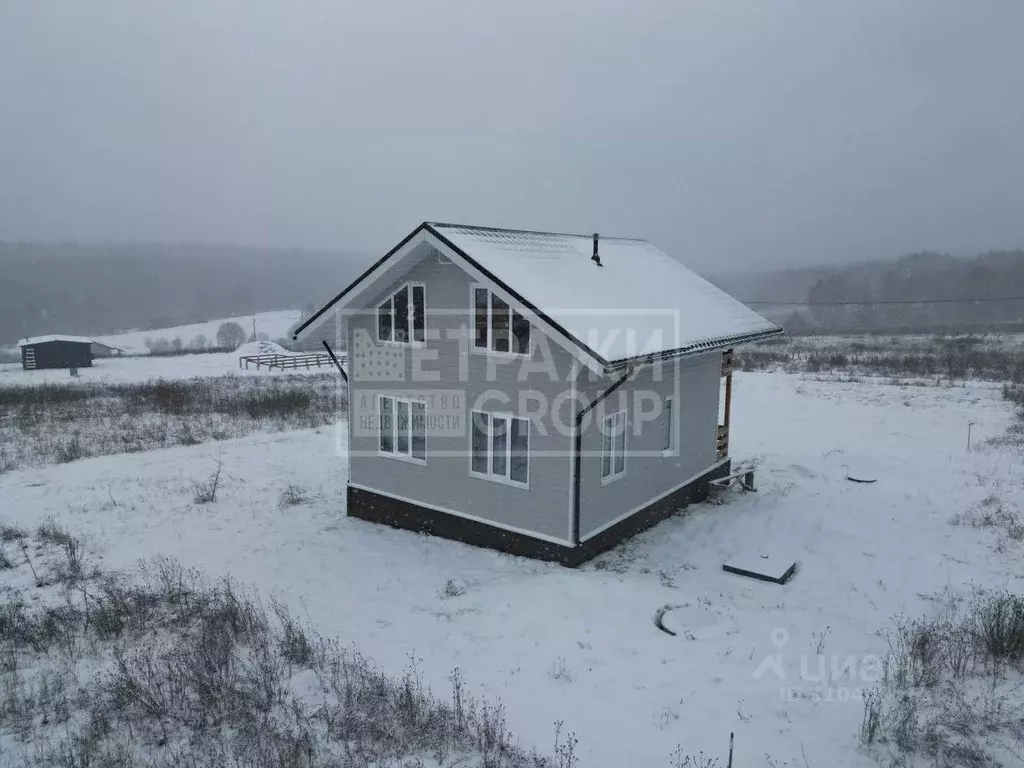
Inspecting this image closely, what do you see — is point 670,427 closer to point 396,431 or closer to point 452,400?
point 452,400

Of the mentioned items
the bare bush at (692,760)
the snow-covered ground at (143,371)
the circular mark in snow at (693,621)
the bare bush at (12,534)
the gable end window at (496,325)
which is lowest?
the bare bush at (692,760)

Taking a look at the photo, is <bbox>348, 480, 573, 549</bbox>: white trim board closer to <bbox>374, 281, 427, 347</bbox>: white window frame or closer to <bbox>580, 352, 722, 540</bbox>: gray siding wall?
<bbox>580, 352, 722, 540</bbox>: gray siding wall

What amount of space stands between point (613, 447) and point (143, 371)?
4188 cm

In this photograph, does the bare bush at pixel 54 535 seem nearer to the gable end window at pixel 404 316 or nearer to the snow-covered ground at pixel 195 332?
the gable end window at pixel 404 316

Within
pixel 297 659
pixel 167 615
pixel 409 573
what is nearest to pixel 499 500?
pixel 409 573

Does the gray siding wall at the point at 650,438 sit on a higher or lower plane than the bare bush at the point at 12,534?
higher

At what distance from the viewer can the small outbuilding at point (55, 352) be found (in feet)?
153

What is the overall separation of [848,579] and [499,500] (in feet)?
20.5

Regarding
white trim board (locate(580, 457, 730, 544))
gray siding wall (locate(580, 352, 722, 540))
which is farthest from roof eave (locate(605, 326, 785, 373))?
white trim board (locate(580, 457, 730, 544))

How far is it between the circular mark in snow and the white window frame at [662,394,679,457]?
451 centimetres

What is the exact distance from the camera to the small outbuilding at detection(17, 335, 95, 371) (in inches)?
1839

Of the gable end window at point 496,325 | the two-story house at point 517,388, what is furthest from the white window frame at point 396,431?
the gable end window at point 496,325

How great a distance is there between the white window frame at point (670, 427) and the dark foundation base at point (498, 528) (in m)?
1.01

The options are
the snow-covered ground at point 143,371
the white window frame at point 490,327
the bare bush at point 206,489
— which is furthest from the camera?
the snow-covered ground at point 143,371
